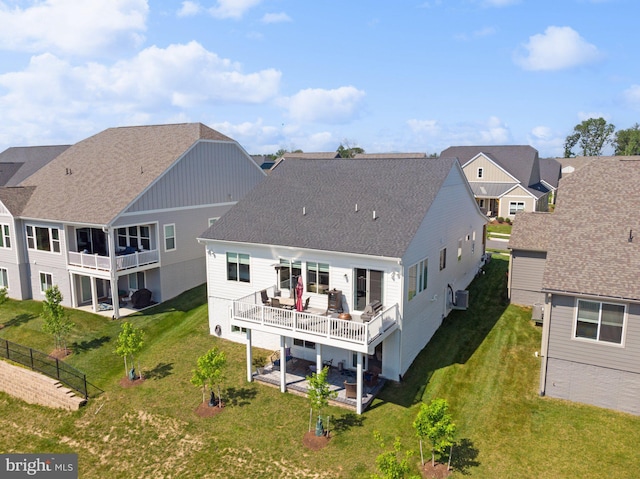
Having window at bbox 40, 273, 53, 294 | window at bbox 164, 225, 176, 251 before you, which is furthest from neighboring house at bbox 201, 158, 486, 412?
window at bbox 40, 273, 53, 294

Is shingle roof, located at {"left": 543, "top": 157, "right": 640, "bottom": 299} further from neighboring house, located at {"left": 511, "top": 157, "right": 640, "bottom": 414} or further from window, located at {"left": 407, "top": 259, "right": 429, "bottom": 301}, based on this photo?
window, located at {"left": 407, "top": 259, "right": 429, "bottom": 301}

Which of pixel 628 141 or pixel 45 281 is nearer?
pixel 45 281

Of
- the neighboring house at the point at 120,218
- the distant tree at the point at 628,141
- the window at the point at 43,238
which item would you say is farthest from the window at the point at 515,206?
the distant tree at the point at 628,141

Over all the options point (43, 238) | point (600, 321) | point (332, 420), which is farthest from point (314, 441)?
point (43, 238)

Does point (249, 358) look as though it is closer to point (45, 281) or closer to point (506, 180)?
point (45, 281)

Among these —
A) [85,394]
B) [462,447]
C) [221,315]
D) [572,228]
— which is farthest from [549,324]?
[85,394]

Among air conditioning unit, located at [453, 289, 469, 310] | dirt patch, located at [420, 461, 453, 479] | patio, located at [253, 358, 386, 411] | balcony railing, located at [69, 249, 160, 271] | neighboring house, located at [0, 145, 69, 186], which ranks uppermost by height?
neighboring house, located at [0, 145, 69, 186]

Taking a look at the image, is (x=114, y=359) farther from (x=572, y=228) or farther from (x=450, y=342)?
(x=572, y=228)
